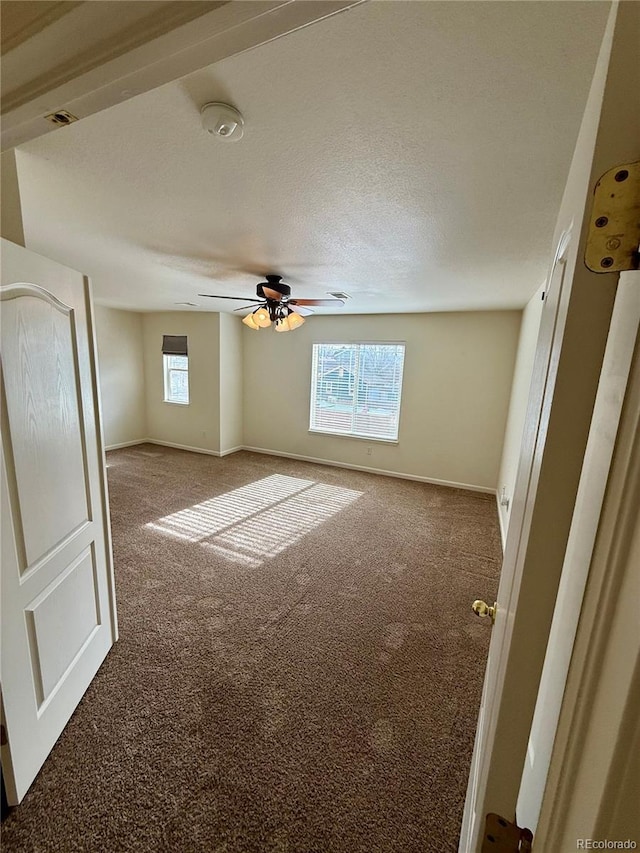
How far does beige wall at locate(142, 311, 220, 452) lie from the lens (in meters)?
5.66

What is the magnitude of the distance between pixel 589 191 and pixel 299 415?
17.5ft

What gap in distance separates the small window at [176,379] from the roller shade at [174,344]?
88mm

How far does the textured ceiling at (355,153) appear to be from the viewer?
862mm

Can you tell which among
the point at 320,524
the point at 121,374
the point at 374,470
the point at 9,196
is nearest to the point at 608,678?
the point at 9,196

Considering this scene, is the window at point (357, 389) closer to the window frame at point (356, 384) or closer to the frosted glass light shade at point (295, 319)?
the window frame at point (356, 384)

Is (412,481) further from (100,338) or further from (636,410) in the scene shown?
(100,338)

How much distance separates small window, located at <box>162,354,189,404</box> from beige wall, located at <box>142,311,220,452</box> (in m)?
0.10

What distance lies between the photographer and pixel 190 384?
5.90 m

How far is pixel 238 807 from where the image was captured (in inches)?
49.3

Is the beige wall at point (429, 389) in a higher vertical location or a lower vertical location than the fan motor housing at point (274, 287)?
lower

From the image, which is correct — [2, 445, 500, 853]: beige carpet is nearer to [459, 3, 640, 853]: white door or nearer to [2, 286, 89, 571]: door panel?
[2, 286, 89, 571]: door panel

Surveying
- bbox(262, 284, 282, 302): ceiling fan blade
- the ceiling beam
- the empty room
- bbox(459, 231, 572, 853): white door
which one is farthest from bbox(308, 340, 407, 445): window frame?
the ceiling beam

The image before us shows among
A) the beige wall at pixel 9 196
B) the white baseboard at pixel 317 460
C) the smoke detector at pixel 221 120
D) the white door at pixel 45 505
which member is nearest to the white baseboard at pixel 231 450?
the white baseboard at pixel 317 460

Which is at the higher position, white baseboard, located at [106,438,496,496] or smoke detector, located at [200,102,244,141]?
smoke detector, located at [200,102,244,141]
